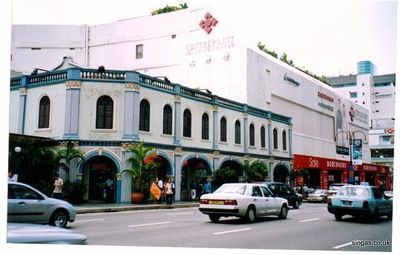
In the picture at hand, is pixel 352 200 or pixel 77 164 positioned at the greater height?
pixel 77 164

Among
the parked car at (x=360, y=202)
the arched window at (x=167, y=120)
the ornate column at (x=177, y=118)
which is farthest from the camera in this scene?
the ornate column at (x=177, y=118)

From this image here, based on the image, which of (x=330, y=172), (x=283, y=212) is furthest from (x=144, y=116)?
(x=330, y=172)

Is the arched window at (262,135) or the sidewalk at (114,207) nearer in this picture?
the sidewalk at (114,207)

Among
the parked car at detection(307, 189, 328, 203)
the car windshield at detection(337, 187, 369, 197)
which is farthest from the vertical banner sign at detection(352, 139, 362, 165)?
the car windshield at detection(337, 187, 369, 197)

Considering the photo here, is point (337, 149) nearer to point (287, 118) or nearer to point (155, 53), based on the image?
point (287, 118)

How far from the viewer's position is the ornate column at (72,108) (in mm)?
25453

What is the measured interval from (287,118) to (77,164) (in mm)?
24436

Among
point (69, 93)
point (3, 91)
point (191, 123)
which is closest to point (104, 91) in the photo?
point (69, 93)

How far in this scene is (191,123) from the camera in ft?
102

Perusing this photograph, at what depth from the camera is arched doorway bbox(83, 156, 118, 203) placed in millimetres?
26578

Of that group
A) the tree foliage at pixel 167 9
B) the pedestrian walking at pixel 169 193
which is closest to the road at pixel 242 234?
the pedestrian walking at pixel 169 193

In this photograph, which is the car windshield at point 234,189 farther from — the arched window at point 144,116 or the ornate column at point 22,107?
the ornate column at point 22,107

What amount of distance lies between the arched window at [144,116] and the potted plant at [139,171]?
5.29 feet

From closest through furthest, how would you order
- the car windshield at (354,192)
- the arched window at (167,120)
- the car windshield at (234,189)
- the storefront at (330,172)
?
the car windshield at (234,189) < the car windshield at (354,192) < the arched window at (167,120) < the storefront at (330,172)
